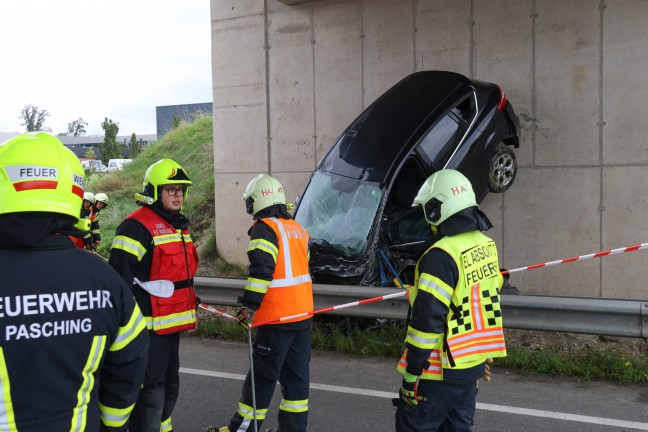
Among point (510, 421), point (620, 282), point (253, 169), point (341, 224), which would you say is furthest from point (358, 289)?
point (253, 169)

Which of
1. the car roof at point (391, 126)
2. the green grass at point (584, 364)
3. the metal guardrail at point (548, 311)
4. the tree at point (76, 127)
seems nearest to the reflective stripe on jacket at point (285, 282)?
the metal guardrail at point (548, 311)

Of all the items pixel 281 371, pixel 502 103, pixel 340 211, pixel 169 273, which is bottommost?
pixel 281 371

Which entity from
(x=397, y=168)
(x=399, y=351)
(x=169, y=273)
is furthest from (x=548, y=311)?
(x=169, y=273)

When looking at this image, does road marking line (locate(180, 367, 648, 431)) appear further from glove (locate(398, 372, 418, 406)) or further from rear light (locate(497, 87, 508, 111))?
rear light (locate(497, 87, 508, 111))

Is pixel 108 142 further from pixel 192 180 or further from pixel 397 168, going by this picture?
pixel 397 168

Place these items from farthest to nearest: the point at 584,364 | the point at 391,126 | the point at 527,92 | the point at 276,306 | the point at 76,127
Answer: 1. the point at 76,127
2. the point at 527,92
3. the point at 391,126
4. the point at 584,364
5. the point at 276,306

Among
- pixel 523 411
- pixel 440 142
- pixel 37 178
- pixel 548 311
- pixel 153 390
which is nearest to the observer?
pixel 37 178

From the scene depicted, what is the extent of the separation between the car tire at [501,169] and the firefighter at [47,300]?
720cm

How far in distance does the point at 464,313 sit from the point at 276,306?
159 cm

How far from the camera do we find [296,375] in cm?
463

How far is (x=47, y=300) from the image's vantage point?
201 cm

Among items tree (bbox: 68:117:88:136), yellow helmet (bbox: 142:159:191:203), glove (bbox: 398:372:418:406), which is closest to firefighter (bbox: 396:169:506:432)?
glove (bbox: 398:372:418:406)

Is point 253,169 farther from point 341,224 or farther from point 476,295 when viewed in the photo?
point 476,295

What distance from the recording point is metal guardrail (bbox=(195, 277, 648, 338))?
5.59 meters
